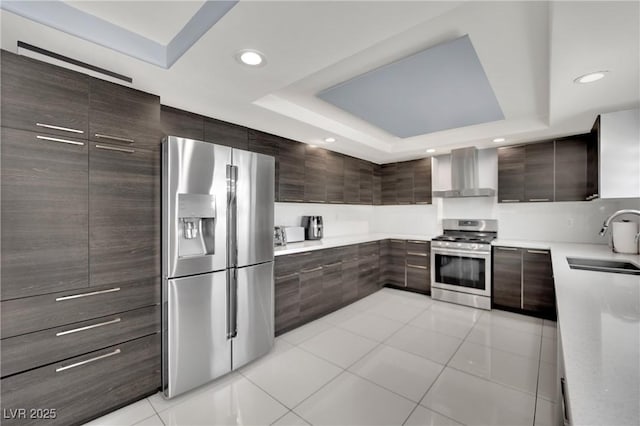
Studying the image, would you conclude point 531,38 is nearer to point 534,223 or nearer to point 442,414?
point 442,414

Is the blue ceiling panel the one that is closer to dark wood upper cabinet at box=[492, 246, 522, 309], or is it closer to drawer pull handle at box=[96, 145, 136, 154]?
drawer pull handle at box=[96, 145, 136, 154]

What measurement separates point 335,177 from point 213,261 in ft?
8.00

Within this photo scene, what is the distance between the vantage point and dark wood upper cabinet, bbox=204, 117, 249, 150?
8.77 feet

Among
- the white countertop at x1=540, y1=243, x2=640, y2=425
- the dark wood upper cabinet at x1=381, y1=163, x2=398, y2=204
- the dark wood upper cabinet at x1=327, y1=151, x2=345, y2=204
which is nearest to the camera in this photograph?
the white countertop at x1=540, y1=243, x2=640, y2=425

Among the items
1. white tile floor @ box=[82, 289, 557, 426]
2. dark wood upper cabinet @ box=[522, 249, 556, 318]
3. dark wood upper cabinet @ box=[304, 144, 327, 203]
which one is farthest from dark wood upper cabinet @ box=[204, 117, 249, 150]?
dark wood upper cabinet @ box=[522, 249, 556, 318]

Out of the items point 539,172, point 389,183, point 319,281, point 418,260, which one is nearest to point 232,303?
point 319,281

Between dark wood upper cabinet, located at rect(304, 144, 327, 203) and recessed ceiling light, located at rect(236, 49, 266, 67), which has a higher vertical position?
recessed ceiling light, located at rect(236, 49, 266, 67)

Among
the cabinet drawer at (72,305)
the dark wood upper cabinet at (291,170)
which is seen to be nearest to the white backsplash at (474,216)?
the dark wood upper cabinet at (291,170)

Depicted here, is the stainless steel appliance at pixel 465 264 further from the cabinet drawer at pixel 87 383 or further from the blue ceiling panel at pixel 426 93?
the cabinet drawer at pixel 87 383

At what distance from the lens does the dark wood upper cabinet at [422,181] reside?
4.54 m

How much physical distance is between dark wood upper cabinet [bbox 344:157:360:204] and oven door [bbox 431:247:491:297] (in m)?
1.48

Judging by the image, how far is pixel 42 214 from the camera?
5.30 ft

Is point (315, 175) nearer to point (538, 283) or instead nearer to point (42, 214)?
point (42, 214)

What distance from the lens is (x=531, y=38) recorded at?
5.27 feet
